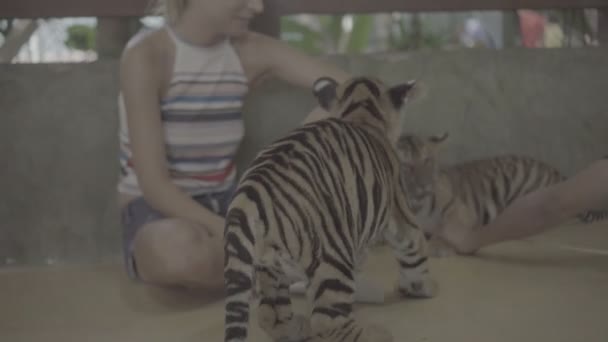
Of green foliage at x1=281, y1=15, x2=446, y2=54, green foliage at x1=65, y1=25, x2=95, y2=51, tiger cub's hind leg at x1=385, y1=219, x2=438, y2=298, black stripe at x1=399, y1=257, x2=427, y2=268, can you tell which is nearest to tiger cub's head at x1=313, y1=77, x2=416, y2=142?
tiger cub's hind leg at x1=385, y1=219, x2=438, y2=298

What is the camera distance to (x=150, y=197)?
10.5ft

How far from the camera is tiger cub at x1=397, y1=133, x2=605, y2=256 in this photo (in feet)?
12.6

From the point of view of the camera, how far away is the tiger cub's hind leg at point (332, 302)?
239cm

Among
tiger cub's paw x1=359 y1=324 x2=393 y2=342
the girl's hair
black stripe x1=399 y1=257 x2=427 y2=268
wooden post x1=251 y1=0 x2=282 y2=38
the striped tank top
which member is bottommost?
tiger cub's paw x1=359 y1=324 x2=393 y2=342

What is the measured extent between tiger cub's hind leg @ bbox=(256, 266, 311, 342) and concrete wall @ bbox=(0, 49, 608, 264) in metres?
1.50

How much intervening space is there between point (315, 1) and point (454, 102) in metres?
0.89

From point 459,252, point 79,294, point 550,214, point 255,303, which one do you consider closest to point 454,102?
point 459,252

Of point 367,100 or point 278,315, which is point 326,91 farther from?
point 278,315

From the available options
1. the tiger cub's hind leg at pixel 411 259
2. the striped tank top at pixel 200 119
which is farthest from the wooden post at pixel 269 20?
the tiger cub's hind leg at pixel 411 259

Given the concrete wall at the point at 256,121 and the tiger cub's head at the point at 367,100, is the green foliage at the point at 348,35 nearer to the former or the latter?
the concrete wall at the point at 256,121

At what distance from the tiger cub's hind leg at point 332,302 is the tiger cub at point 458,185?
1.37 m

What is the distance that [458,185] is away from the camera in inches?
161

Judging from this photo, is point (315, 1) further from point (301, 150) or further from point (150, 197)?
point (301, 150)

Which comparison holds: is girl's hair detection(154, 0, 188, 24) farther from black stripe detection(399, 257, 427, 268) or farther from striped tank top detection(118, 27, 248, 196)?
black stripe detection(399, 257, 427, 268)
